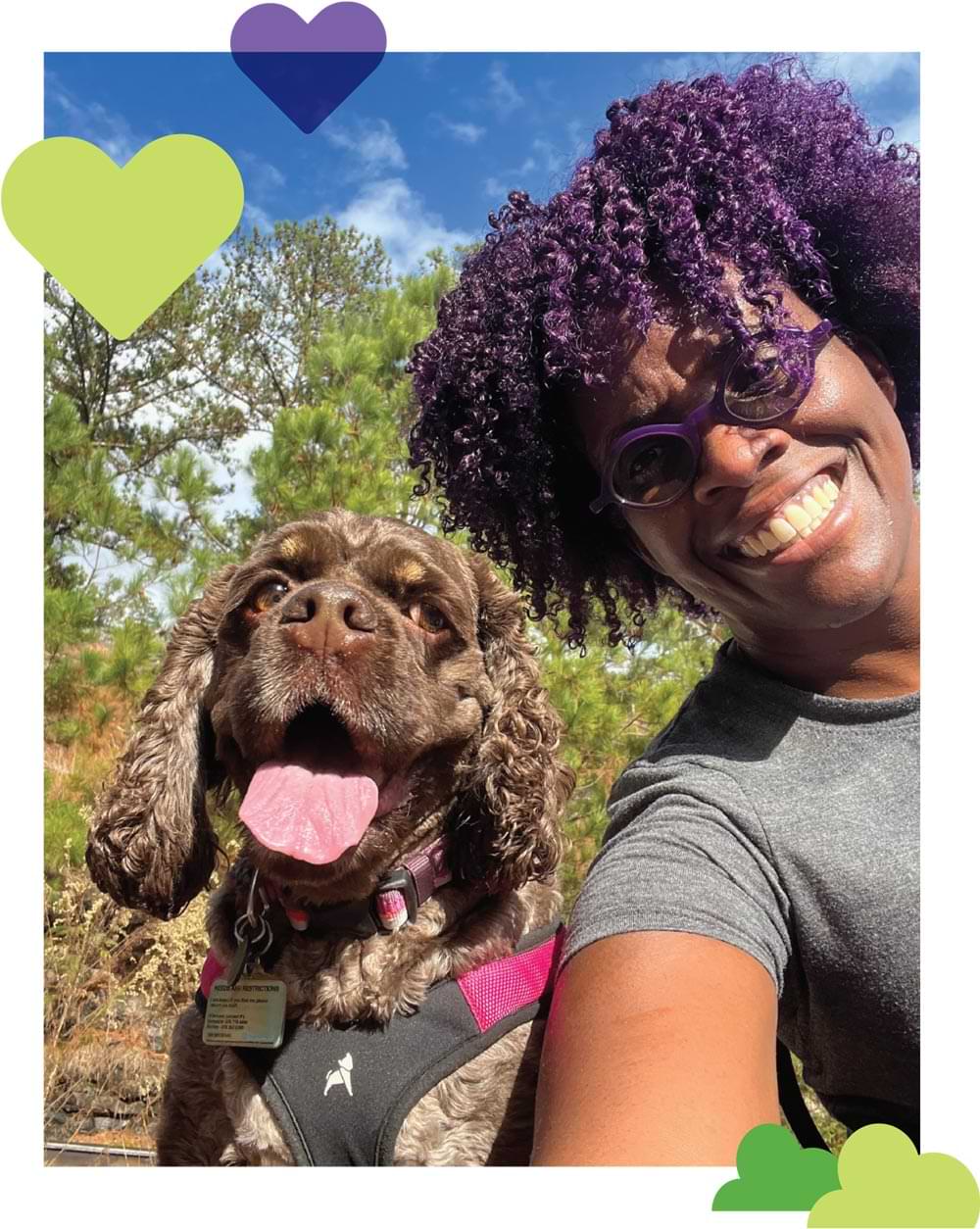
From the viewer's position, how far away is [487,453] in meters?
2.96

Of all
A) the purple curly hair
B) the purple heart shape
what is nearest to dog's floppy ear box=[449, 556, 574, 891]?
the purple curly hair

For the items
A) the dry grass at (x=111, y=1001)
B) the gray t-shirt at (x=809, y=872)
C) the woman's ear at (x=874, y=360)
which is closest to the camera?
the gray t-shirt at (x=809, y=872)

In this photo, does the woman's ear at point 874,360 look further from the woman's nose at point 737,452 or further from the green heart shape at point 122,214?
the green heart shape at point 122,214

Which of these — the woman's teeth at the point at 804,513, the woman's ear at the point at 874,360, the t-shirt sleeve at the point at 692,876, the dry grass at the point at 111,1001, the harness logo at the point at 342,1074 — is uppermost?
the woman's ear at the point at 874,360

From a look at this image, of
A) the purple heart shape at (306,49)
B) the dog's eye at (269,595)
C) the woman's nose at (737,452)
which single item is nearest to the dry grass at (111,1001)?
the dog's eye at (269,595)

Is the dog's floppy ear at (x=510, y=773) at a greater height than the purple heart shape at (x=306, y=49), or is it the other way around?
the purple heart shape at (x=306, y=49)

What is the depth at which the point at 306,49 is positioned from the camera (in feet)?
7.63

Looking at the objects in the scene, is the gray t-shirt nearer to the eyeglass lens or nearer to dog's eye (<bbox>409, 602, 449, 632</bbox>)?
the eyeglass lens

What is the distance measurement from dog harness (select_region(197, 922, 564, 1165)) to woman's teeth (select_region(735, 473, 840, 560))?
1.19m

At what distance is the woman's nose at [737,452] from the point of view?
7.73 ft

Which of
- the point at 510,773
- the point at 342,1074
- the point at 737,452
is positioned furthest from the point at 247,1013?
the point at 737,452

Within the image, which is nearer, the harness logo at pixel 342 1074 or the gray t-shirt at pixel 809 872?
Result: the gray t-shirt at pixel 809 872

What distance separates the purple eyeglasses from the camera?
7.68 feet

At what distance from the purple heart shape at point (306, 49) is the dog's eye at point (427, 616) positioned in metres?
1.27
